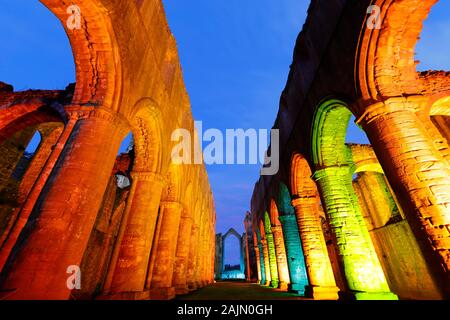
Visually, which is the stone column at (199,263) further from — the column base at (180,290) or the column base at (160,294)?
the column base at (160,294)

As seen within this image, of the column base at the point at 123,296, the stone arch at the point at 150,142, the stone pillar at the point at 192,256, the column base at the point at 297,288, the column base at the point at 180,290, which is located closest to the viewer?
the column base at the point at 123,296

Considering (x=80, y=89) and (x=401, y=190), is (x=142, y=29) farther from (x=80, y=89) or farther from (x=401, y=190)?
(x=401, y=190)

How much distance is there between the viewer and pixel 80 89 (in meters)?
4.24

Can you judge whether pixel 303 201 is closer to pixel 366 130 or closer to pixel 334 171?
pixel 334 171

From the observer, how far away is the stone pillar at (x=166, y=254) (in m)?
6.87

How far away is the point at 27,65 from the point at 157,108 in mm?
185613

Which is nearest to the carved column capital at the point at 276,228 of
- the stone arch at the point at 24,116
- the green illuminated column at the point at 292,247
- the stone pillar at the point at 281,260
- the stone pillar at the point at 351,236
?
the stone pillar at the point at 281,260

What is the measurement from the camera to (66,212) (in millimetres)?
3258


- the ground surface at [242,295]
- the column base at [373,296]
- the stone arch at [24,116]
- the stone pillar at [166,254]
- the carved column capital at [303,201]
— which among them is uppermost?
the stone arch at [24,116]

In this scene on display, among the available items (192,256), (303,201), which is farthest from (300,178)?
(192,256)

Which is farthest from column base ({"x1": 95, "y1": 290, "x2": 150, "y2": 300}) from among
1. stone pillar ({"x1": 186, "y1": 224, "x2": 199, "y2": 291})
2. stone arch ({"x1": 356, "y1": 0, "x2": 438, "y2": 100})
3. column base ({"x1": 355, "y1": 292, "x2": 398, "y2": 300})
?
stone pillar ({"x1": 186, "y1": 224, "x2": 199, "y2": 291})

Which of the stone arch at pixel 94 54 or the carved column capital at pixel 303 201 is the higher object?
the stone arch at pixel 94 54

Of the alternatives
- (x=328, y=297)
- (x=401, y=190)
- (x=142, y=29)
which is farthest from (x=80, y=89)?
(x=328, y=297)

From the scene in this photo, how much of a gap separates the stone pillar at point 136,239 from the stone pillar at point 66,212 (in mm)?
2084
